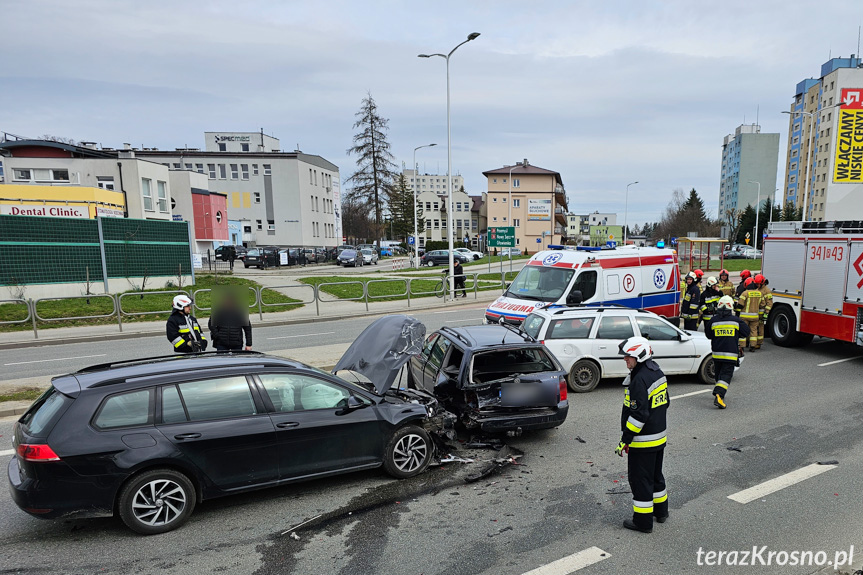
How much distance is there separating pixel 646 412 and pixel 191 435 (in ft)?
13.4

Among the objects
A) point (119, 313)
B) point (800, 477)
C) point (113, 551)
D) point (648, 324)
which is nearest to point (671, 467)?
point (800, 477)

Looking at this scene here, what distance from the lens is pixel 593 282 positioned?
11727 millimetres

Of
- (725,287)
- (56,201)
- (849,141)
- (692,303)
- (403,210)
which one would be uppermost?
(403,210)

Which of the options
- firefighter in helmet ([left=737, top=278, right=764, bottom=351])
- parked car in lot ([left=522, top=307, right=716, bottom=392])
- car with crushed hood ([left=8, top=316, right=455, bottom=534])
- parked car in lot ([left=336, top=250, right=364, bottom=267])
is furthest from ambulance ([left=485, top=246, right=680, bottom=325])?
parked car in lot ([left=336, top=250, right=364, bottom=267])

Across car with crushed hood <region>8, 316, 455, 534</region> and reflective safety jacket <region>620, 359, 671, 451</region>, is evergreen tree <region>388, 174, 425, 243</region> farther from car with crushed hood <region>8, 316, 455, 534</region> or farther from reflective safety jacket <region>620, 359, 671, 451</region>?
reflective safety jacket <region>620, 359, 671, 451</region>

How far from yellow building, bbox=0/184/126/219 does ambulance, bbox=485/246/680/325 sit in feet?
62.3

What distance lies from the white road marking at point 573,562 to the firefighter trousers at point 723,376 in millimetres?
4766

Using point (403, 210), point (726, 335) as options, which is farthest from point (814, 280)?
point (403, 210)

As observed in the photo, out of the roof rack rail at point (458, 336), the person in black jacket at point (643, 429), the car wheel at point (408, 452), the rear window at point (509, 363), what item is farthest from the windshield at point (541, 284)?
the person in black jacket at point (643, 429)

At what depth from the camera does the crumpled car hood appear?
18.7ft

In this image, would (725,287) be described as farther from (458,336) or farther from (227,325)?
(227,325)

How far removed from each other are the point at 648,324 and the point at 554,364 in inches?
136

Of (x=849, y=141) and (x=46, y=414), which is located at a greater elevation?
(x=849, y=141)

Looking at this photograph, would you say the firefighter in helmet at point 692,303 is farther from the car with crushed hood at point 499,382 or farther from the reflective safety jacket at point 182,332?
the reflective safety jacket at point 182,332
